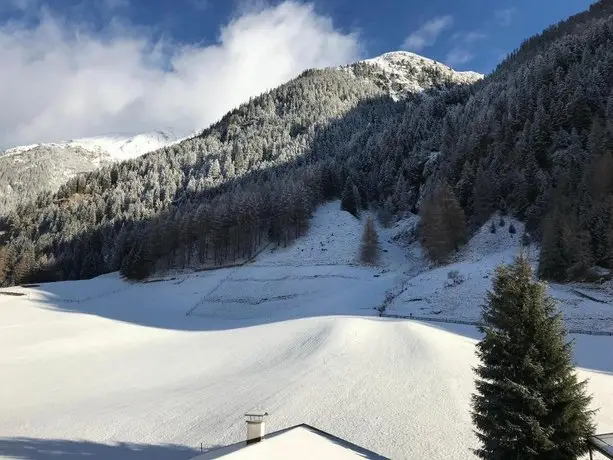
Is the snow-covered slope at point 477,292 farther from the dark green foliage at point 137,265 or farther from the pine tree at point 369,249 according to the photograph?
the dark green foliage at point 137,265

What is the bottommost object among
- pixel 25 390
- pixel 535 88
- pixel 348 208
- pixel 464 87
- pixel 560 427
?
pixel 25 390

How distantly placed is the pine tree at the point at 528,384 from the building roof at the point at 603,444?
12.0 inches

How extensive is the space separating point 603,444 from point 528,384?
74.5 inches

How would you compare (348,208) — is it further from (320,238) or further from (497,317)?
(497,317)

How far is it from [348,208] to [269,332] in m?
60.0

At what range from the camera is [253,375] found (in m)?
23.4

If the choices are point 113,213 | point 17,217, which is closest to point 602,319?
point 113,213

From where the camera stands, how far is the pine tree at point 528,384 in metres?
10.8

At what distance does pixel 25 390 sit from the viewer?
23703mm

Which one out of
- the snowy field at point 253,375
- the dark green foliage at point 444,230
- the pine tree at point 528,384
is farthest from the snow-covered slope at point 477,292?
the pine tree at point 528,384

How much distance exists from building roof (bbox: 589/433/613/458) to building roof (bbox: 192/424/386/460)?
16.3 ft

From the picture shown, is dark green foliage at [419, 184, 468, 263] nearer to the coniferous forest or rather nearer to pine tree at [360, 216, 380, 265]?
the coniferous forest

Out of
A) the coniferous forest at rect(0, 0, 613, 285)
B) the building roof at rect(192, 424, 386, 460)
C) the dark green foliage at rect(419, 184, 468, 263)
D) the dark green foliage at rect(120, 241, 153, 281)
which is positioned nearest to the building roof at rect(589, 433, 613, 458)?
the building roof at rect(192, 424, 386, 460)

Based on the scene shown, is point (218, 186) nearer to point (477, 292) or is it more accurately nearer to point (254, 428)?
point (477, 292)
